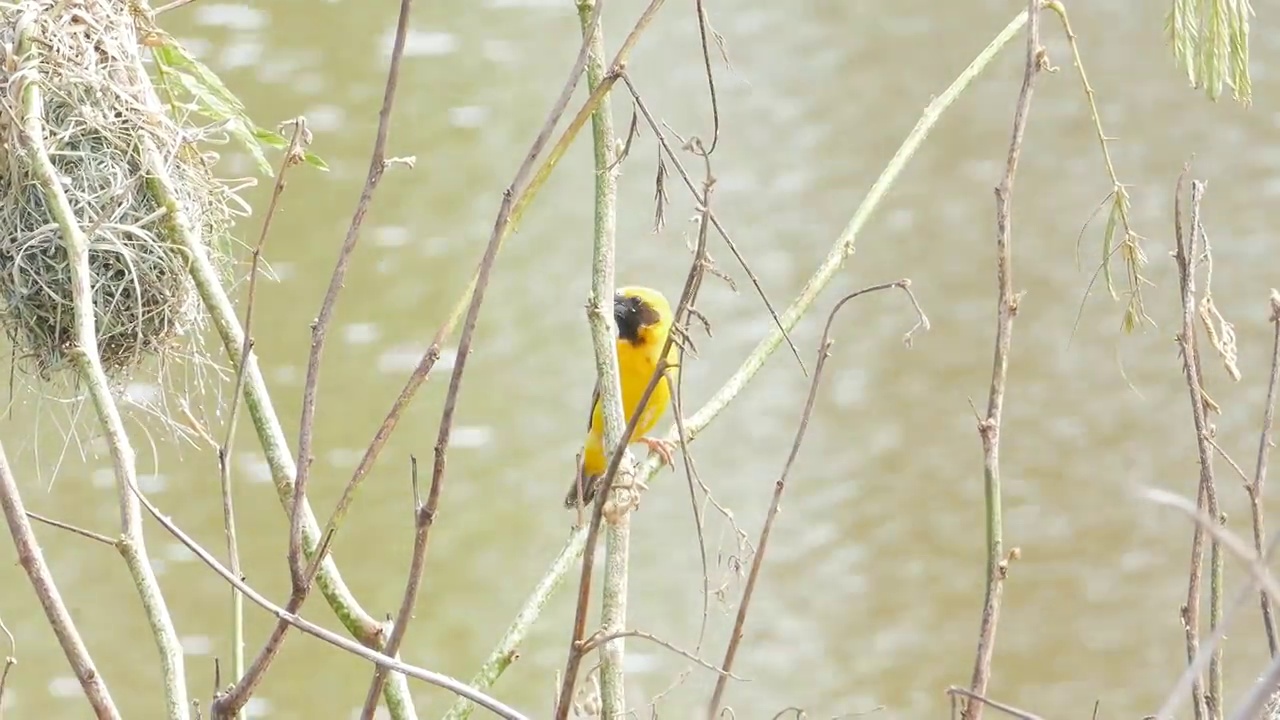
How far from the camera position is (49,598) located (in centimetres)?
116

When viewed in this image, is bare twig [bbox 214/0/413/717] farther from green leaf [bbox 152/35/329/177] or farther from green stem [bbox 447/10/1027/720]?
green leaf [bbox 152/35/329/177]

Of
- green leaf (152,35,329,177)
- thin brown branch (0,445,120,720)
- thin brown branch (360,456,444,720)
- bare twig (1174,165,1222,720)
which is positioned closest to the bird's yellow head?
green leaf (152,35,329,177)

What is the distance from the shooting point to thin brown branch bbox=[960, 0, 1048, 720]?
1.19 metres

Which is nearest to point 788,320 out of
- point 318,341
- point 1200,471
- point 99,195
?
point 1200,471

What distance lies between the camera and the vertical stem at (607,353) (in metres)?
1.12

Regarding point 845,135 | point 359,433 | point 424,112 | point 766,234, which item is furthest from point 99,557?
point 845,135

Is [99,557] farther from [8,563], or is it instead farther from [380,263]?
[380,263]

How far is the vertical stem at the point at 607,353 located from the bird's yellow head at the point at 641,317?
2.40 metres

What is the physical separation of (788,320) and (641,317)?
2.30 metres

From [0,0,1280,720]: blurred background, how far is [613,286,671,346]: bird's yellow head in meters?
1.17

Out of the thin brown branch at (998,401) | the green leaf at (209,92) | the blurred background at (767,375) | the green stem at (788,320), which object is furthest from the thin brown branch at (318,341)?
the blurred background at (767,375)

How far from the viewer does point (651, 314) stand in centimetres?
375

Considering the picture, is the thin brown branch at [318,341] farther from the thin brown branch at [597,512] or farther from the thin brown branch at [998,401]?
the thin brown branch at [998,401]

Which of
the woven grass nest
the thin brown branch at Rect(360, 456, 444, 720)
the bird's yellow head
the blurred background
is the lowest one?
the thin brown branch at Rect(360, 456, 444, 720)
